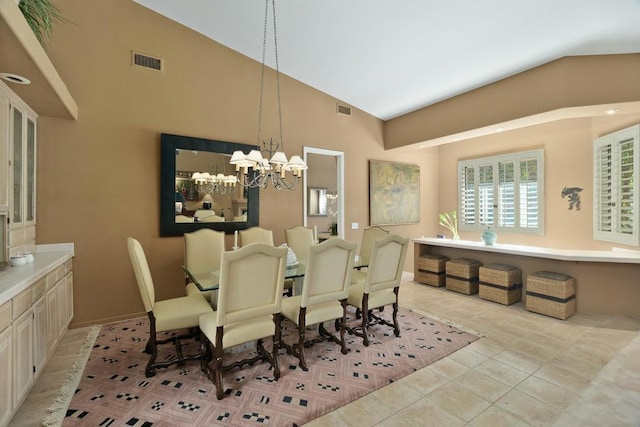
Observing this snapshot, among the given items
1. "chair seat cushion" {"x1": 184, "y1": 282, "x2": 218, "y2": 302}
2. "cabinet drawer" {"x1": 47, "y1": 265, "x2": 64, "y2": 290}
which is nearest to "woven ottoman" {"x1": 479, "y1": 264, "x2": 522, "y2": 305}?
"chair seat cushion" {"x1": 184, "y1": 282, "x2": 218, "y2": 302}

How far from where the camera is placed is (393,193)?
6.26 meters

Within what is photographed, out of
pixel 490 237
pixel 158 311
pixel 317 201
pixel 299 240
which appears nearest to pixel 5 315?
pixel 158 311

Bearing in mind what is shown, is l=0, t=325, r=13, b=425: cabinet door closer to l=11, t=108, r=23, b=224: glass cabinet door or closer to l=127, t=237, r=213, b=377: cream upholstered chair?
l=127, t=237, r=213, b=377: cream upholstered chair

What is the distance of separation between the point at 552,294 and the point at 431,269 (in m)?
1.83

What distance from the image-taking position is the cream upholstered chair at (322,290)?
256 centimetres

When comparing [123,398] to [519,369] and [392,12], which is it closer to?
[519,369]

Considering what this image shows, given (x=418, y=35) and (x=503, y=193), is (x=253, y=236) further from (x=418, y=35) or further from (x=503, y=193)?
(x=503, y=193)

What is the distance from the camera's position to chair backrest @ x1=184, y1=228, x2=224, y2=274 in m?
3.55

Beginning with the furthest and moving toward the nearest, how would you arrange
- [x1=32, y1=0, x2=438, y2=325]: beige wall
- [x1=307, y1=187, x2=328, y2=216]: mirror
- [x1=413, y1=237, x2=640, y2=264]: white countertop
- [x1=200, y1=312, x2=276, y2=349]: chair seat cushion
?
1. [x1=307, y1=187, x2=328, y2=216]: mirror
2. [x1=413, y1=237, x2=640, y2=264]: white countertop
3. [x1=32, y1=0, x2=438, y2=325]: beige wall
4. [x1=200, y1=312, x2=276, y2=349]: chair seat cushion

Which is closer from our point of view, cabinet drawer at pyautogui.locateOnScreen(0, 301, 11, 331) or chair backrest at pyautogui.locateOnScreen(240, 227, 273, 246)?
cabinet drawer at pyautogui.locateOnScreen(0, 301, 11, 331)

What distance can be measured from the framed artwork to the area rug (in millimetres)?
3102

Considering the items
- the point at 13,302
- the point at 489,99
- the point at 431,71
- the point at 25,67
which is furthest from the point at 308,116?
the point at 13,302

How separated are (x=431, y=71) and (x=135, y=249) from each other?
4.28 metres

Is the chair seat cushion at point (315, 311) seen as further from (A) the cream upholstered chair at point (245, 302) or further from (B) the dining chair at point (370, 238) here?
(B) the dining chair at point (370, 238)
